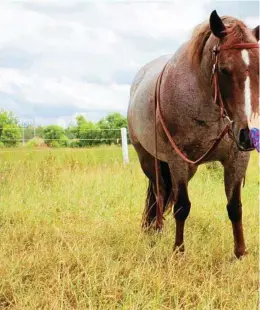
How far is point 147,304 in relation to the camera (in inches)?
96.5

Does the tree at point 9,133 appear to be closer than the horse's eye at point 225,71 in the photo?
No

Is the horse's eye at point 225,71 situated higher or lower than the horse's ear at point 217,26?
lower

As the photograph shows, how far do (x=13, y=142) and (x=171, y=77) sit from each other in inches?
484

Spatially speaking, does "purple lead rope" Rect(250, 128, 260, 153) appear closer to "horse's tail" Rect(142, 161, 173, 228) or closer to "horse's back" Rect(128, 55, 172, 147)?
"horse's back" Rect(128, 55, 172, 147)

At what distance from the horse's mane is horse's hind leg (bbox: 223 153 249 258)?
841 mm

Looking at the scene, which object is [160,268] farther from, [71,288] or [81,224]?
[81,224]

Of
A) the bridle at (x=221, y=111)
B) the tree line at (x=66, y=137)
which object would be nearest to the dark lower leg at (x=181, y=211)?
the bridle at (x=221, y=111)

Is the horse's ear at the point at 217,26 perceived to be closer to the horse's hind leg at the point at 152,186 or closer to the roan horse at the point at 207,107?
the roan horse at the point at 207,107

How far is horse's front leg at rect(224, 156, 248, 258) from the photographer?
348 cm

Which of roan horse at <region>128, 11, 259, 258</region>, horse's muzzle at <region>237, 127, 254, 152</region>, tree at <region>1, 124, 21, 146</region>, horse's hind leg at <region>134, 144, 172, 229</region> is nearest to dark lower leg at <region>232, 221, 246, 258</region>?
roan horse at <region>128, 11, 259, 258</region>

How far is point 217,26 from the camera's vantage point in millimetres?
2703

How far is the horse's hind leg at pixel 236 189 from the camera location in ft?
11.3

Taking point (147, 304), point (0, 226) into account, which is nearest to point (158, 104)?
point (147, 304)

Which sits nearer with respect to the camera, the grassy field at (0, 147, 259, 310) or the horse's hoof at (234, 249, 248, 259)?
the grassy field at (0, 147, 259, 310)
